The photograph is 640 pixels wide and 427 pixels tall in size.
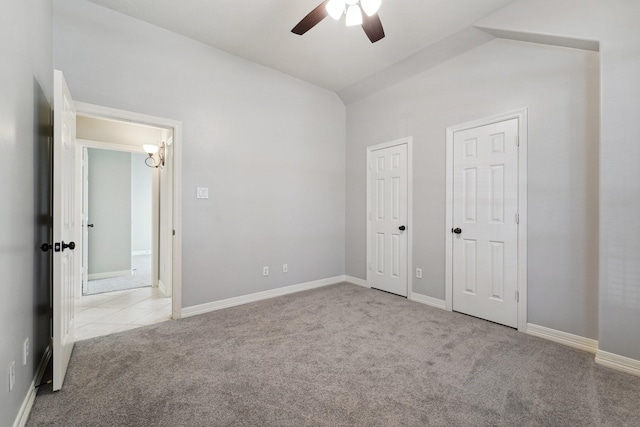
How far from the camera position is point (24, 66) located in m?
1.65

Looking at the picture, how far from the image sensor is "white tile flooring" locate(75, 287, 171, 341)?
2.83 m

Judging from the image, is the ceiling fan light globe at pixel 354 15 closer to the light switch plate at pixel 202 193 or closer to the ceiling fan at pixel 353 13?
the ceiling fan at pixel 353 13

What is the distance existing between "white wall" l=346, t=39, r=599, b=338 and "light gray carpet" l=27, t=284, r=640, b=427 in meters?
0.53

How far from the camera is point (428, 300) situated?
3559 mm

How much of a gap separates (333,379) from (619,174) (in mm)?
2496

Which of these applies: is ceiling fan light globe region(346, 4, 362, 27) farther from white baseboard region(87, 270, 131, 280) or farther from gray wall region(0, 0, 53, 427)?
white baseboard region(87, 270, 131, 280)

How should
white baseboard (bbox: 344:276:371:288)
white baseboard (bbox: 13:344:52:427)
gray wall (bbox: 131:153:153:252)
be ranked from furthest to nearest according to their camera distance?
gray wall (bbox: 131:153:153:252) < white baseboard (bbox: 344:276:371:288) < white baseboard (bbox: 13:344:52:427)

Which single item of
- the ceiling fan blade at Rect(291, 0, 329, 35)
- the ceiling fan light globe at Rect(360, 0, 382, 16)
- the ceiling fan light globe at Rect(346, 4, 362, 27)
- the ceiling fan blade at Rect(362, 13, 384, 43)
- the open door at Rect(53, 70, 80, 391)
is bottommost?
the open door at Rect(53, 70, 80, 391)

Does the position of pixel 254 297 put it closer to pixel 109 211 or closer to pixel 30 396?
pixel 30 396

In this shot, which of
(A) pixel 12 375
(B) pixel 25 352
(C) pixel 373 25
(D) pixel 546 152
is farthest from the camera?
(D) pixel 546 152

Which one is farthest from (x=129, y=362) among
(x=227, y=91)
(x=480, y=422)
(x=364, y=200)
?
(x=364, y=200)

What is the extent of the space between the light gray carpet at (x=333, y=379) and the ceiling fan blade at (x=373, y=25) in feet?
8.22

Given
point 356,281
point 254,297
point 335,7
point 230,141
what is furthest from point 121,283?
point 335,7

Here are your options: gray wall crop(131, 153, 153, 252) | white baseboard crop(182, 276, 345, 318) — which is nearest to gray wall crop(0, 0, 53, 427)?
white baseboard crop(182, 276, 345, 318)
